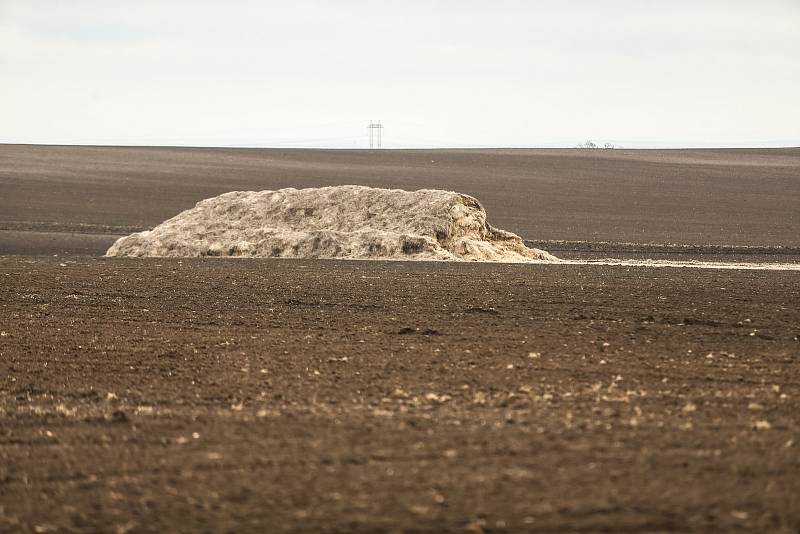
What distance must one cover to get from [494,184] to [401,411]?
2042 inches

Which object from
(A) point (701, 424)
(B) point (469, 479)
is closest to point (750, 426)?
(A) point (701, 424)

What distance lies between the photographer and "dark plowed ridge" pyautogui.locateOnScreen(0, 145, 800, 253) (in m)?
41.2

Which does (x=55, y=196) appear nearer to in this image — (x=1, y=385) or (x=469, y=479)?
(x=1, y=385)

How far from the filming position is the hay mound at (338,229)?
27797 mm

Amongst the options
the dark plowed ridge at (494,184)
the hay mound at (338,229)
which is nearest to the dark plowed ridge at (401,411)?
the hay mound at (338,229)

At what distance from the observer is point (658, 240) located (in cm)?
3662

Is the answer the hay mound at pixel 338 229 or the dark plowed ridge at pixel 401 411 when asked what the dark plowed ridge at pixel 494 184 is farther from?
the dark plowed ridge at pixel 401 411

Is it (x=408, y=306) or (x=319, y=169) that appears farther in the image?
(x=319, y=169)

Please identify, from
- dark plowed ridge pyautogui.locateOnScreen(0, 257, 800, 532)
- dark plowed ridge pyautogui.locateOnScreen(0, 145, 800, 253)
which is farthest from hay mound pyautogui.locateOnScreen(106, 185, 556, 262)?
dark plowed ridge pyautogui.locateOnScreen(0, 257, 800, 532)

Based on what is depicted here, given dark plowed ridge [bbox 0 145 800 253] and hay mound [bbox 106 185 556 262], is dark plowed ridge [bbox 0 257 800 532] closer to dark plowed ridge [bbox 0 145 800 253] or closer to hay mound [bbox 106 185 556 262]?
hay mound [bbox 106 185 556 262]

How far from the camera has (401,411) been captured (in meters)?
8.53

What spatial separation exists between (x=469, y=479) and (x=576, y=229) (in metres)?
35.5

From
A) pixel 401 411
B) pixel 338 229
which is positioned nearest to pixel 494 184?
pixel 338 229

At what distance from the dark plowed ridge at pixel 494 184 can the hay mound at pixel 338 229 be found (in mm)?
4966
